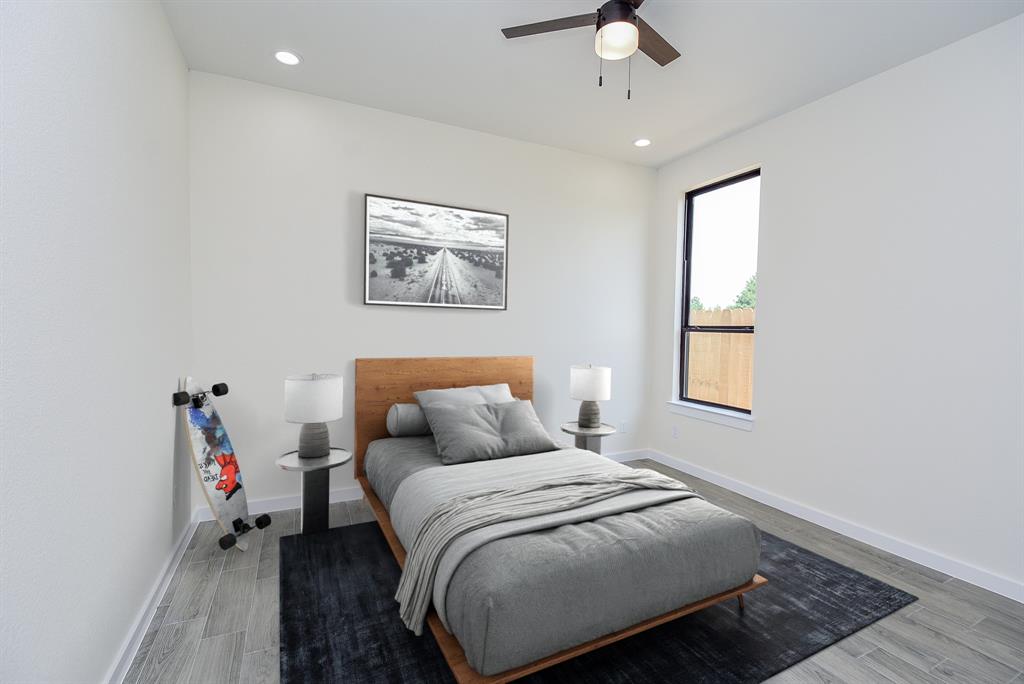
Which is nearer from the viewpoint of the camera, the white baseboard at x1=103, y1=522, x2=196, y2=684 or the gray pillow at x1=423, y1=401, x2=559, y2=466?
the white baseboard at x1=103, y1=522, x2=196, y2=684

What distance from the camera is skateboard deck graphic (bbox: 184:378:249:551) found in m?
2.72

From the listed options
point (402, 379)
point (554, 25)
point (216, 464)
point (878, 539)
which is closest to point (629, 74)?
point (554, 25)

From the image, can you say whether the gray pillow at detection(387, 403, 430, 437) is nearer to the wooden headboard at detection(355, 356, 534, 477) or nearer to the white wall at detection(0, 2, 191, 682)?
the wooden headboard at detection(355, 356, 534, 477)

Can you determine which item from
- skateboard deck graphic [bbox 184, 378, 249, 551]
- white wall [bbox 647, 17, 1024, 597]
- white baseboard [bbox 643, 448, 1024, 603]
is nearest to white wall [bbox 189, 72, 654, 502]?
skateboard deck graphic [bbox 184, 378, 249, 551]

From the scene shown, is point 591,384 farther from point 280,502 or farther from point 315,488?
point 280,502

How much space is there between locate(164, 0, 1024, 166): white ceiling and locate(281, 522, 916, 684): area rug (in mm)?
2904

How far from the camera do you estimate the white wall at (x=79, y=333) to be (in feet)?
3.67

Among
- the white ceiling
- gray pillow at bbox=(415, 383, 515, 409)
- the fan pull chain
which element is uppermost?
the white ceiling

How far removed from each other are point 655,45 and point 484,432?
2.26 metres

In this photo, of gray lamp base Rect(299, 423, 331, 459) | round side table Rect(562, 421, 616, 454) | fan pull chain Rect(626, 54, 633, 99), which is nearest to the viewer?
fan pull chain Rect(626, 54, 633, 99)

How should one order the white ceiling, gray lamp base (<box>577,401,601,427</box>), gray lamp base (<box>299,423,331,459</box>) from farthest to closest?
gray lamp base (<box>577,401,601,427</box>) < gray lamp base (<box>299,423,331,459</box>) < the white ceiling

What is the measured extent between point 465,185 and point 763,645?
3455 mm

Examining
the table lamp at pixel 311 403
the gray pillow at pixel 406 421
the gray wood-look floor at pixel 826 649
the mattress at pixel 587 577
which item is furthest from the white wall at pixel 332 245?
the mattress at pixel 587 577

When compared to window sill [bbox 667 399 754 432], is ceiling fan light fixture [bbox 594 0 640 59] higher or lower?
higher
